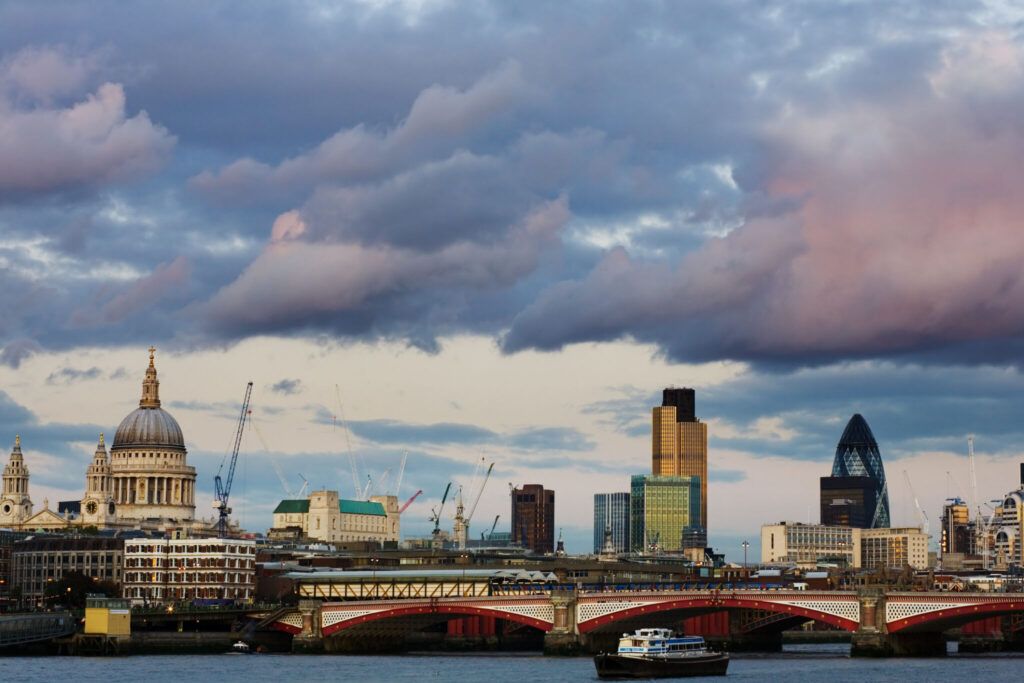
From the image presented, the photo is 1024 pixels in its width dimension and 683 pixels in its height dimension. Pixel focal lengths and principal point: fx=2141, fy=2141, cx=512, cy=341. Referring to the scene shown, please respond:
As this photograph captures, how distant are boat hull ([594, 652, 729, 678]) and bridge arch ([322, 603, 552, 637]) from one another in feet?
75.4

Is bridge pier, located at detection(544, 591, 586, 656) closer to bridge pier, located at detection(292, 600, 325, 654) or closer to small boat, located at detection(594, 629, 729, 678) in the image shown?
small boat, located at detection(594, 629, 729, 678)

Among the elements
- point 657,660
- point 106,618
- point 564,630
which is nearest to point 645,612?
point 564,630

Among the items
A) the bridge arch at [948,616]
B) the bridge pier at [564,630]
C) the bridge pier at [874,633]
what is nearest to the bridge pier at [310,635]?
the bridge pier at [564,630]

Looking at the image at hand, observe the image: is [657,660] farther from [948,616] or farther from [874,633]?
[948,616]

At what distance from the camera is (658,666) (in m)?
149

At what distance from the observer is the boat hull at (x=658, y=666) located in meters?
147

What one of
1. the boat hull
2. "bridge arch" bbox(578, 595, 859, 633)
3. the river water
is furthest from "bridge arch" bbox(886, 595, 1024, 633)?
the boat hull

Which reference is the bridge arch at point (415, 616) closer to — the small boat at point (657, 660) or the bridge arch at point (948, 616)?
the small boat at point (657, 660)

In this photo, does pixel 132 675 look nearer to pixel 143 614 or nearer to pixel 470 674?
pixel 470 674

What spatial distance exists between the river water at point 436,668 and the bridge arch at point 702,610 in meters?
3.11

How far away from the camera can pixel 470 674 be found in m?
150

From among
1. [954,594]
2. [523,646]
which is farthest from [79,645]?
[954,594]

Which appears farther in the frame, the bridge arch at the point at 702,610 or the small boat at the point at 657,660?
the bridge arch at the point at 702,610

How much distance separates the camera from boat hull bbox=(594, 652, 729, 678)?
14688 centimetres
